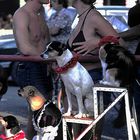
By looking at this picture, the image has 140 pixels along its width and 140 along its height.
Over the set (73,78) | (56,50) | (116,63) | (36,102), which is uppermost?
(56,50)

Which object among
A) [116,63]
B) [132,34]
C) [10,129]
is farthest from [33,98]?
[132,34]

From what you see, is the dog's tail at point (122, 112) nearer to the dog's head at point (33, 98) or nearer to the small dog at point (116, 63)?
the small dog at point (116, 63)

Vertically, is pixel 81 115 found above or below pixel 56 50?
below

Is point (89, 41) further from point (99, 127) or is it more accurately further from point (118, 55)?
point (99, 127)

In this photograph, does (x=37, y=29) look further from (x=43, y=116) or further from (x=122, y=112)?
(x=43, y=116)

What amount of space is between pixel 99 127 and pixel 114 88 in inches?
21.5

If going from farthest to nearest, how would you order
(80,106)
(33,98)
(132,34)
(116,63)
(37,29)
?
(132,34) → (37,29) → (80,106) → (116,63) → (33,98)

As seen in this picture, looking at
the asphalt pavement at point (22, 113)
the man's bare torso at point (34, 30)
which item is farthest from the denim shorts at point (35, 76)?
the asphalt pavement at point (22, 113)

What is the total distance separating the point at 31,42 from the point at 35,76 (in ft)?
1.08

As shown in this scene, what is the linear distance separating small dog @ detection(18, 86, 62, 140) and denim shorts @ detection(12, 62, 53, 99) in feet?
2.86

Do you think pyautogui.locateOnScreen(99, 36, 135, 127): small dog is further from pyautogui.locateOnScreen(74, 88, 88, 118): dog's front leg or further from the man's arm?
the man's arm

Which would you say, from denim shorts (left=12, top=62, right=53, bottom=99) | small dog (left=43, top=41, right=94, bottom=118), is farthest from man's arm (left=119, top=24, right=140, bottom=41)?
small dog (left=43, top=41, right=94, bottom=118)

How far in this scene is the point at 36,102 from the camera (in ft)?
13.9

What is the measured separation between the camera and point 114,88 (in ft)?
14.3
